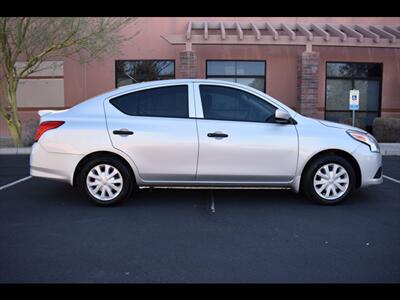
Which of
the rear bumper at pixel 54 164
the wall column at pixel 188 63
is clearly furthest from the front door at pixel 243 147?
the wall column at pixel 188 63

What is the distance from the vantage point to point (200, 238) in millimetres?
4461

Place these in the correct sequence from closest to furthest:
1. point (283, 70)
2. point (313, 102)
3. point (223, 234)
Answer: point (223, 234) < point (313, 102) < point (283, 70)

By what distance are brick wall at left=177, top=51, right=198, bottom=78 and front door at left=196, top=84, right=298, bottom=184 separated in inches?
353

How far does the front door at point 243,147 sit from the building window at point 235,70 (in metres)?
10.4

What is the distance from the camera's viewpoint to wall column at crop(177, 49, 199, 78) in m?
14.4

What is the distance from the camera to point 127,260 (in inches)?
152

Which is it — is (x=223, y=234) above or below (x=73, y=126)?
below

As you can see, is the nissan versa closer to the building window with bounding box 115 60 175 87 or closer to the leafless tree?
the leafless tree

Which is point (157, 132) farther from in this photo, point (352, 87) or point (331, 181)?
point (352, 87)

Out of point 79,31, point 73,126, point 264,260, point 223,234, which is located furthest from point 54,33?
point 264,260

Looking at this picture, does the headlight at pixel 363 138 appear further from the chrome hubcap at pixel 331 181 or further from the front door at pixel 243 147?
the front door at pixel 243 147

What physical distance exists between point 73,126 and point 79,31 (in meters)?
7.69

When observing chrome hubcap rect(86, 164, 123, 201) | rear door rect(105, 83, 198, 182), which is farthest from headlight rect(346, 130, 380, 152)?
chrome hubcap rect(86, 164, 123, 201)

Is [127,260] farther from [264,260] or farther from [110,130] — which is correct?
[110,130]
